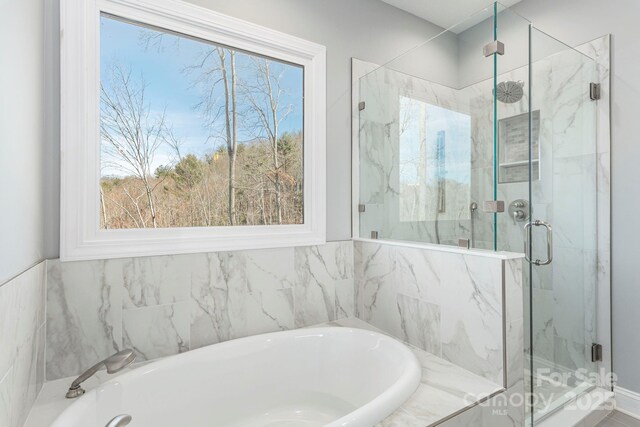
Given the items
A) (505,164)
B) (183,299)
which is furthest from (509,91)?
(183,299)

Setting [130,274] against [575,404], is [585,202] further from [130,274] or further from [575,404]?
[130,274]

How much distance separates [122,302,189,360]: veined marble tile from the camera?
1565mm

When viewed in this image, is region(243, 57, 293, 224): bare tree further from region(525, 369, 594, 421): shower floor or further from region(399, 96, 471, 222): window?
region(525, 369, 594, 421): shower floor

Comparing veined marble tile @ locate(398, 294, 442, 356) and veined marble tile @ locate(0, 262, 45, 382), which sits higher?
veined marble tile @ locate(0, 262, 45, 382)

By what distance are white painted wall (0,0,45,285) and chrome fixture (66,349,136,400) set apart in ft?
1.45

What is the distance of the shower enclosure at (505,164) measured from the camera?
156 centimetres

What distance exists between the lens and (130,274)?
157 cm

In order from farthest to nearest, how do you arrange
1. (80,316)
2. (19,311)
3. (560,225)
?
1. (560,225)
2. (80,316)
3. (19,311)

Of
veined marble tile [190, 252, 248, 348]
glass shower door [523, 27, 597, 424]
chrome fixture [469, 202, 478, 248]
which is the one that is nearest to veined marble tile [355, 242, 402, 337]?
chrome fixture [469, 202, 478, 248]

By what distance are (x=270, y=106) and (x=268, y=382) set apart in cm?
159

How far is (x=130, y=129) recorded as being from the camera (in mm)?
1631

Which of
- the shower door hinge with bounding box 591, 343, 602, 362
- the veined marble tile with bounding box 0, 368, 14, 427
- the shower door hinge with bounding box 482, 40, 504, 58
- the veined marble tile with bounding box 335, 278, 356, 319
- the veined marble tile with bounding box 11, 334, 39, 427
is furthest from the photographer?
the veined marble tile with bounding box 335, 278, 356, 319

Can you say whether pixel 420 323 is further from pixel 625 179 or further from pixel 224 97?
pixel 224 97

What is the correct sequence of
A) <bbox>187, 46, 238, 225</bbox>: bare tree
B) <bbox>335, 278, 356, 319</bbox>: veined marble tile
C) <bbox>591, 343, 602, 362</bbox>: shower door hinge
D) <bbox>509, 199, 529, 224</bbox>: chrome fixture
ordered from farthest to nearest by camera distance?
<bbox>335, 278, 356, 319</bbox>: veined marble tile < <bbox>591, 343, 602, 362</bbox>: shower door hinge < <bbox>187, 46, 238, 225</bbox>: bare tree < <bbox>509, 199, 529, 224</bbox>: chrome fixture
